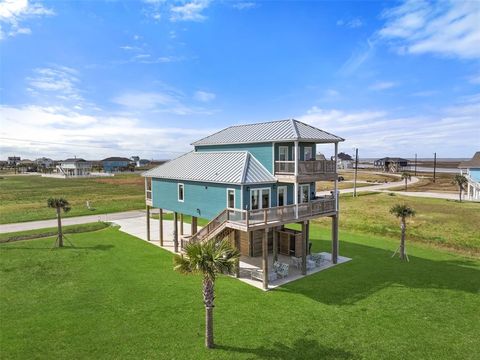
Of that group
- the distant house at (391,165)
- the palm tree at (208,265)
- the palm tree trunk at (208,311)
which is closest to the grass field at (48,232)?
the palm tree at (208,265)

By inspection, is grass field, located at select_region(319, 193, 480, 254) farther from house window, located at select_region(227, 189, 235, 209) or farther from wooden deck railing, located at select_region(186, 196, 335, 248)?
house window, located at select_region(227, 189, 235, 209)

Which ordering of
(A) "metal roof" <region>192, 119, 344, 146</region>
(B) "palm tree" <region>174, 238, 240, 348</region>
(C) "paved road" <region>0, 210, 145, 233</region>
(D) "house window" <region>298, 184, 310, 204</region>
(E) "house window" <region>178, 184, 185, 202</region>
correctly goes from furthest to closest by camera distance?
(C) "paved road" <region>0, 210, 145, 233</region>, (E) "house window" <region>178, 184, 185, 202</region>, (D) "house window" <region>298, 184, 310, 204</region>, (A) "metal roof" <region>192, 119, 344, 146</region>, (B) "palm tree" <region>174, 238, 240, 348</region>

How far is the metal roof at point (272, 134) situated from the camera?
21.2 m

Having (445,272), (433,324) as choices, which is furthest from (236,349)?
(445,272)

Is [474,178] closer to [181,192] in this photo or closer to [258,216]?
[258,216]

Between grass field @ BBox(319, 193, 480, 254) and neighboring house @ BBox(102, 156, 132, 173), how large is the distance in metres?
134

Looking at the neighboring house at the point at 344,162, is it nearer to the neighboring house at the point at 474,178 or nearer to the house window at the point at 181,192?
the neighboring house at the point at 474,178

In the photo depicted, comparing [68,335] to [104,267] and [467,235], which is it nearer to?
[104,267]

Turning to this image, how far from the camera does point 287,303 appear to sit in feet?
55.2

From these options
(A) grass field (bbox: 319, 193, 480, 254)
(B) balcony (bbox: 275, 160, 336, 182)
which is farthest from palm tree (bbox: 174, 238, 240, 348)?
(A) grass field (bbox: 319, 193, 480, 254)

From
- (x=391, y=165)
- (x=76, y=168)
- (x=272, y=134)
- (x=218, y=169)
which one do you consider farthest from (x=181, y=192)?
(x=391, y=165)

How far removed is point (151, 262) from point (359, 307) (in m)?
14.7

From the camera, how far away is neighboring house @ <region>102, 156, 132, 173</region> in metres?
158

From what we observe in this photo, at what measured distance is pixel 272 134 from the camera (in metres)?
22.3
